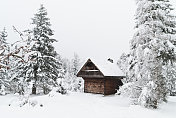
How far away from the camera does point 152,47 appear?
44.7 ft

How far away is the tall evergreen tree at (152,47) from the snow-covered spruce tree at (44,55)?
11387 mm

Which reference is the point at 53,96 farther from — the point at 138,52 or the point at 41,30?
the point at 41,30

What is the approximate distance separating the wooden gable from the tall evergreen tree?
1084 cm

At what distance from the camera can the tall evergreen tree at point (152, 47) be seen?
1341cm

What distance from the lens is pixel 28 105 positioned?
11102 mm

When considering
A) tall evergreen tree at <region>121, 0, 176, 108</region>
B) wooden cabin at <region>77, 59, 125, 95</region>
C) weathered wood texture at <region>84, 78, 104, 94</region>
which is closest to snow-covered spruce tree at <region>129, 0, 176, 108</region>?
tall evergreen tree at <region>121, 0, 176, 108</region>

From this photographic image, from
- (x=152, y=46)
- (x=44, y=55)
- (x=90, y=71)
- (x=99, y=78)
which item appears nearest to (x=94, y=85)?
(x=99, y=78)

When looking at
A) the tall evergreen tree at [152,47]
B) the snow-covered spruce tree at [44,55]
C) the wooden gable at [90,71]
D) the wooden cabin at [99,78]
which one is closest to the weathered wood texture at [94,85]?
the wooden cabin at [99,78]

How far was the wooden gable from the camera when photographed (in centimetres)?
2547

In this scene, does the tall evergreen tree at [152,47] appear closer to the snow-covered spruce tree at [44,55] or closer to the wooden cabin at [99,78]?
the wooden cabin at [99,78]

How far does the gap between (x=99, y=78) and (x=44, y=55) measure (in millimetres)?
9217

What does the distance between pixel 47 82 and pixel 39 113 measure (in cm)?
1301

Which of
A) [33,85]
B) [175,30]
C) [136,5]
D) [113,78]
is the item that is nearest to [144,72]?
[175,30]

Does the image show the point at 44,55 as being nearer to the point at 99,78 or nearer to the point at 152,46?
the point at 99,78
